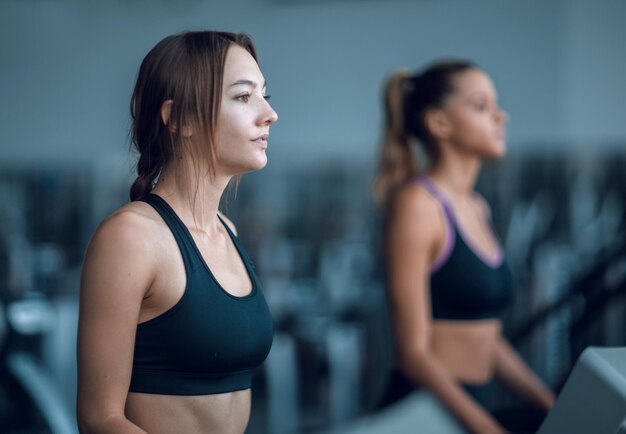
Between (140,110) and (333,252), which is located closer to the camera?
(140,110)

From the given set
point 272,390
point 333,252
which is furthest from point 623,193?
point 272,390

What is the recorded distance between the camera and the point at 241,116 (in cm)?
144

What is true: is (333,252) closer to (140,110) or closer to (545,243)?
(545,243)

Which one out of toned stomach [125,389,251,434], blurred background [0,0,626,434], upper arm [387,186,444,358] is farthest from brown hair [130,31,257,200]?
blurred background [0,0,626,434]

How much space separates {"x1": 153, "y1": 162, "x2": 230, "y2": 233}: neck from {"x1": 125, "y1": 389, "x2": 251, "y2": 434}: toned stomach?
11.4 inches

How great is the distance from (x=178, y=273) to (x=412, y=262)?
41.6 inches

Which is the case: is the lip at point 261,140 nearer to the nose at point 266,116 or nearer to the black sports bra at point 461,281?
the nose at point 266,116

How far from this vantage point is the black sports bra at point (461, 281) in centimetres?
237

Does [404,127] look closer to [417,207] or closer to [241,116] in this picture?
[417,207]

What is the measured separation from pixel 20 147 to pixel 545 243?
2954 millimetres

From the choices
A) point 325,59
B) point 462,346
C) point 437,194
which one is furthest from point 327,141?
point 462,346

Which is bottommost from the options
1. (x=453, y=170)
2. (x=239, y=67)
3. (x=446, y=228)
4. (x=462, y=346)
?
(x=462, y=346)

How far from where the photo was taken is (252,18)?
4910mm

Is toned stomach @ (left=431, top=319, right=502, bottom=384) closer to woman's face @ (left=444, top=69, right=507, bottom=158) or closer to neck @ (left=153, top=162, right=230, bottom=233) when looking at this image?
woman's face @ (left=444, top=69, right=507, bottom=158)
